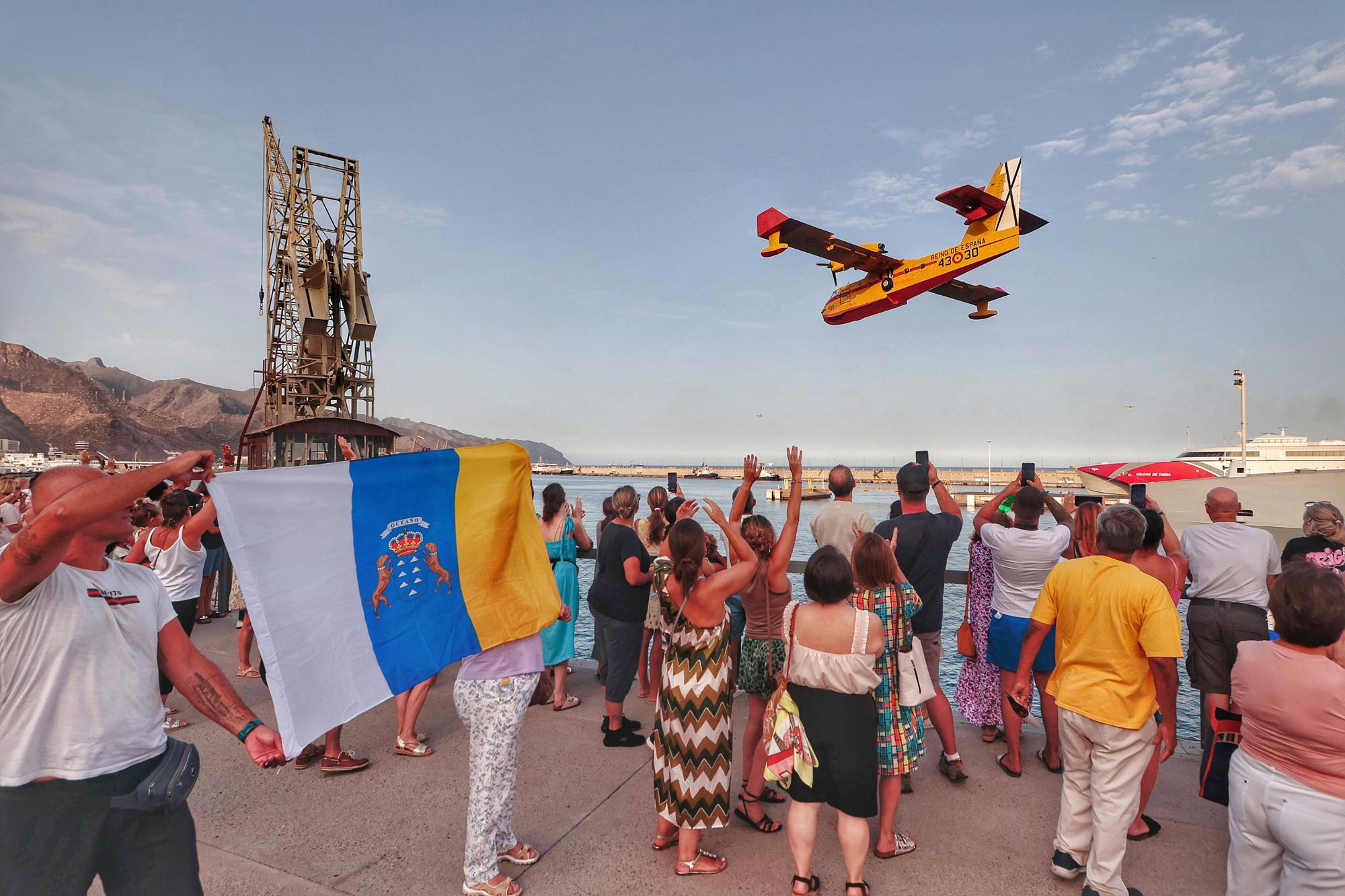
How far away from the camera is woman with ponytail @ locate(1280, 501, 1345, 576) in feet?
12.2

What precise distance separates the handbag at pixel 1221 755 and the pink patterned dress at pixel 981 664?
5.53 ft

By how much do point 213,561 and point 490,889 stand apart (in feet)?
20.6

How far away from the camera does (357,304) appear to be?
22.6m

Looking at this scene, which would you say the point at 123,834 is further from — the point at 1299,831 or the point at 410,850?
the point at 1299,831

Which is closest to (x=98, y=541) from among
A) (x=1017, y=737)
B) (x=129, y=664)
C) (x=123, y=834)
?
(x=129, y=664)

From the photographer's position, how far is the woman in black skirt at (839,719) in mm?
2891

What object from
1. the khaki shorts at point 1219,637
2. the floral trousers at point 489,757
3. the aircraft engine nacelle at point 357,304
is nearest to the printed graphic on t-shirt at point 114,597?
the floral trousers at point 489,757

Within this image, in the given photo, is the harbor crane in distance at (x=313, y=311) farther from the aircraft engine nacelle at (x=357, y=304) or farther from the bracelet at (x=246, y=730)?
the bracelet at (x=246, y=730)

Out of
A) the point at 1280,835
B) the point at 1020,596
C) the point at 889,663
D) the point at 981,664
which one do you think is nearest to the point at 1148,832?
the point at 1280,835

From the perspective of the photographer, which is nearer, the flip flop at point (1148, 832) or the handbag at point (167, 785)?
the handbag at point (167, 785)

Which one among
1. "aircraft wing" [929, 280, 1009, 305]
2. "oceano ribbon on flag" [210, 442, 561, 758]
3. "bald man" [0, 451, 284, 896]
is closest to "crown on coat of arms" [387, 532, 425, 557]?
"oceano ribbon on flag" [210, 442, 561, 758]

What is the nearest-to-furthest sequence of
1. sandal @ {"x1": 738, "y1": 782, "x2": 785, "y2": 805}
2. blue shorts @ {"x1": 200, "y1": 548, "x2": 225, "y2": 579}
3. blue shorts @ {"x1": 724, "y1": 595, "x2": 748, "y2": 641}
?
sandal @ {"x1": 738, "y1": 782, "x2": 785, "y2": 805} → blue shorts @ {"x1": 724, "y1": 595, "x2": 748, "y2": 641} → blue shorts @ {"x1": 200, "y1": 548, "x2": 225, "y2": 579}

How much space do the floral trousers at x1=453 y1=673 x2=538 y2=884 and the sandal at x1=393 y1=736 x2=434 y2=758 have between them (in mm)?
1490

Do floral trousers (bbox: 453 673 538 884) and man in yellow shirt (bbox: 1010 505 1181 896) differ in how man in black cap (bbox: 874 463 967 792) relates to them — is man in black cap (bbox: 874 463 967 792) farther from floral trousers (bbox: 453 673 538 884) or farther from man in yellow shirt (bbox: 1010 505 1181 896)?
floral trousers (bbox: 453 673 538 884)
